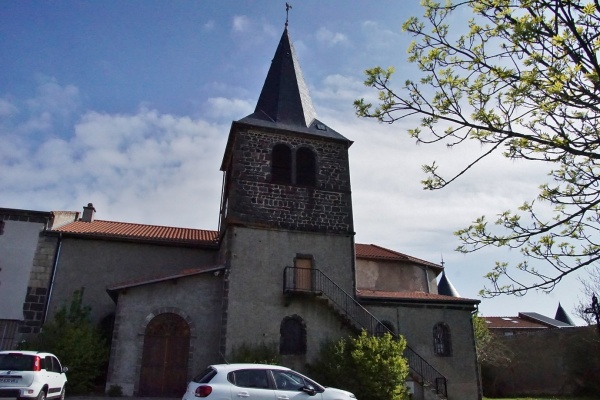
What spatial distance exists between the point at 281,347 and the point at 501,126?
42.5 ft

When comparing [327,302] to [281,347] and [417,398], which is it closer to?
[281,347]

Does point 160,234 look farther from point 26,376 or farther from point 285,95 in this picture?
point 26,376

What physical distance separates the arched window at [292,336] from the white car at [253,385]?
24.2 ft

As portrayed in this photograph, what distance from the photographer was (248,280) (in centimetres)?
1752

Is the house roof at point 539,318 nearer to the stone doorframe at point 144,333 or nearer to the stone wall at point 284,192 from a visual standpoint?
the stone wall at point 284,192

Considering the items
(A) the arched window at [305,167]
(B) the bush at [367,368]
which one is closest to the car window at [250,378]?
(B) the bush at [367,368]

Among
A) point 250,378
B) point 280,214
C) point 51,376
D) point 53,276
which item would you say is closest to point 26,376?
point 51,376

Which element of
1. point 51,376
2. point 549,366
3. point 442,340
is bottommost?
point 51,376

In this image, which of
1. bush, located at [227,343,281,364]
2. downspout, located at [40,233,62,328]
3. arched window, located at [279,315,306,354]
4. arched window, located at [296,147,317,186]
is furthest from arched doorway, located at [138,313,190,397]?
arched window, located at [296,147,317,186]

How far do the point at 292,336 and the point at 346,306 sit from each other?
7.98 feet

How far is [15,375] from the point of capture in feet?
33.3

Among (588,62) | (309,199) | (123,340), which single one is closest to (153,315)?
(123,340)

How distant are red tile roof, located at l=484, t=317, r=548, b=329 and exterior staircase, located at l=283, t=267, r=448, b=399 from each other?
21914mm

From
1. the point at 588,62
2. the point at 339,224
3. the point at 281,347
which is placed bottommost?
the point at 281,347
